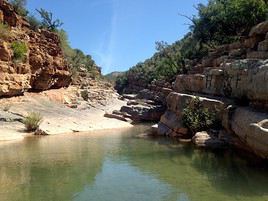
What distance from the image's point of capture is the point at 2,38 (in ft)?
123

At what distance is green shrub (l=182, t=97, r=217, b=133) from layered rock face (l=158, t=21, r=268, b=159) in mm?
453

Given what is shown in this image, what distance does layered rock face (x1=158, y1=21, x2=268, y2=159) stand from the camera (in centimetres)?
2036

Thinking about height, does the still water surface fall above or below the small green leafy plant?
below

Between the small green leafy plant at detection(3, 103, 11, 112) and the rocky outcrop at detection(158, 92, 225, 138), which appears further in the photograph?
the small green leafy plant at detection(3, 103, 11, 112)

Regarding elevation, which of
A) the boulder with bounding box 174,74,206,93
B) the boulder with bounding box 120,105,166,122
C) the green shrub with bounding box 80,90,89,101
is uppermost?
the boulder with bounding box 174,74,206,93

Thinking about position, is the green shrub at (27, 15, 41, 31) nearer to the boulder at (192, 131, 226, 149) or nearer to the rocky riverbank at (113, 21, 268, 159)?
the rocky riverbank at (113, 21, 268, 159)

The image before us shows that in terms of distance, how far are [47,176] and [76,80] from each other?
149ft

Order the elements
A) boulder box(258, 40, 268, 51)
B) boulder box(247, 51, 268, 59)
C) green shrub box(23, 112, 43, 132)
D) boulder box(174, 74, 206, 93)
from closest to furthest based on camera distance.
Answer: boulder box(247, 51, 268, 59)
boulder box(258, 40, 268, 51)
green shrub box(23, 112, 43, 132)
boulder box(174, 74, 206, 93)

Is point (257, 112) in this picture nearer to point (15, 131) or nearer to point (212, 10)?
point (15, 131)

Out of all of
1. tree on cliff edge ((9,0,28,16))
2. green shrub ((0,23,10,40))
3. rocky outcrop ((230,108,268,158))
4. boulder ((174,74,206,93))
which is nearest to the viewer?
rocky outcrop ((230,108,268,158))

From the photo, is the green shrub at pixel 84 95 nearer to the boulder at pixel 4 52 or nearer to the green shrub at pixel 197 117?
the boulder at pixel 4 52

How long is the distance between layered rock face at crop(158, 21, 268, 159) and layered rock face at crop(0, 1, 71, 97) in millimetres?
15021

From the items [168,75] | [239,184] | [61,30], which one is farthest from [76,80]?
[239,184]

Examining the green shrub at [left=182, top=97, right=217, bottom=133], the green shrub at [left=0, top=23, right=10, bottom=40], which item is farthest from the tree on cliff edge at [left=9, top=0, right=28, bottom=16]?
the green shrub at [left=182, top=97, right=217, bottom=133]
